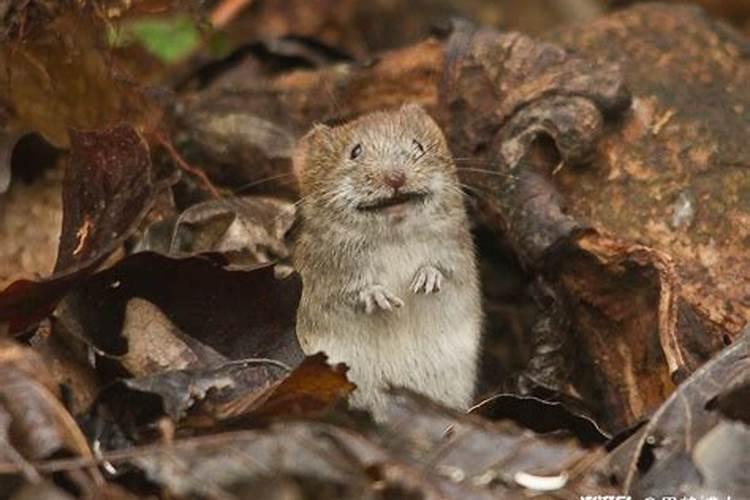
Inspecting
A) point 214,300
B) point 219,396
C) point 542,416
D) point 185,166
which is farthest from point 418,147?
point 219,396

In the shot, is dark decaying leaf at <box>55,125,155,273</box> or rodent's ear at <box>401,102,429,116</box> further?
rodent's ear at <box>401,102,429,116</box>

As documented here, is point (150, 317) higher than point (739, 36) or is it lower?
lower

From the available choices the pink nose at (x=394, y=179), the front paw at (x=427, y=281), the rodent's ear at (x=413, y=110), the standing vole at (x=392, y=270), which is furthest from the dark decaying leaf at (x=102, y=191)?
the rodent's ear at (x=413, y=110)

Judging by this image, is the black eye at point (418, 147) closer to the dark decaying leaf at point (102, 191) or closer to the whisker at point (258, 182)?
the whisker at point (258, 182)

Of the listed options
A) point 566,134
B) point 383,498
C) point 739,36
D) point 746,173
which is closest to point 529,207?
point 566,134

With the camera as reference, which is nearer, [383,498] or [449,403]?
[383,498]

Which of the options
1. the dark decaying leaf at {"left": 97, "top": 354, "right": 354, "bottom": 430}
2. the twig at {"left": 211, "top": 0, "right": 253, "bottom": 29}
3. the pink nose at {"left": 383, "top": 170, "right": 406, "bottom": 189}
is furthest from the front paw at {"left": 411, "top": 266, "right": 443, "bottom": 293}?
the twig at {"left": 211, "top": 0, "right": 253, "bottom": 29}

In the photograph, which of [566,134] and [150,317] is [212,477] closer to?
[150,317]

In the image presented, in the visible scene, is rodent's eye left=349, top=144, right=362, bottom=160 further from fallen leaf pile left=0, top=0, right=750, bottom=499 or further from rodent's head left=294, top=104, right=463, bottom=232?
fallen leaf pile left=0, top=0, right=750, bottom=499
